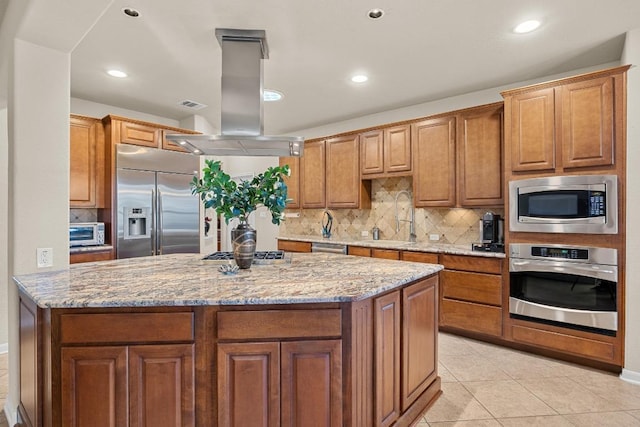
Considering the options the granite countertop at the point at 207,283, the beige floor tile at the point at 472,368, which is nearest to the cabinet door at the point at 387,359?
the granite countertop at the point at 207,283

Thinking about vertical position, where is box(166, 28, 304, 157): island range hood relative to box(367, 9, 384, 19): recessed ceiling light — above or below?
below

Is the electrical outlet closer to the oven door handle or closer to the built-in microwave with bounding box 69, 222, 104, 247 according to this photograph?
the built-in microwave with bounding box 69, 222, 104, 247

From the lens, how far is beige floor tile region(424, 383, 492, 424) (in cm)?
219

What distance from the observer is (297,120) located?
17.6ft

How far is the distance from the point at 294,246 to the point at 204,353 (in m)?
3.68

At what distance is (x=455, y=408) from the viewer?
2295 millimetres

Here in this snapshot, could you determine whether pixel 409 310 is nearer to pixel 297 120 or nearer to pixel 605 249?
pixel 605 249

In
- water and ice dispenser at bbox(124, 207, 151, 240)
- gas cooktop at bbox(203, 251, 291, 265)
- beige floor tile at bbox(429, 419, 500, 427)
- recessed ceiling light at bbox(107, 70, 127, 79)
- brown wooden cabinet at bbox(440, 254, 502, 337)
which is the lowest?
beige floor tile at bbox(429, 419, 500, 427)

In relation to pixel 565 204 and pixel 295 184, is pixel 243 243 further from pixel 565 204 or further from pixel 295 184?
pixel 295 184

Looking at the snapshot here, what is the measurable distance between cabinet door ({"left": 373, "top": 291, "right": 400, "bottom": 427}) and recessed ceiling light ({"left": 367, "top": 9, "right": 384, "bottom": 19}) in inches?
76.0

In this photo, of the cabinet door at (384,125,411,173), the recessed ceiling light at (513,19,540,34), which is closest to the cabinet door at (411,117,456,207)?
the cabinet door at (384,125,411,173)

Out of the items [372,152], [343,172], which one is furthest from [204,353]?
[343,172]

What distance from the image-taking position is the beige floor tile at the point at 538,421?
2106 millimetres

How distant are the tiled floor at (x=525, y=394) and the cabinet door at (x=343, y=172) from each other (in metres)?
2.37
